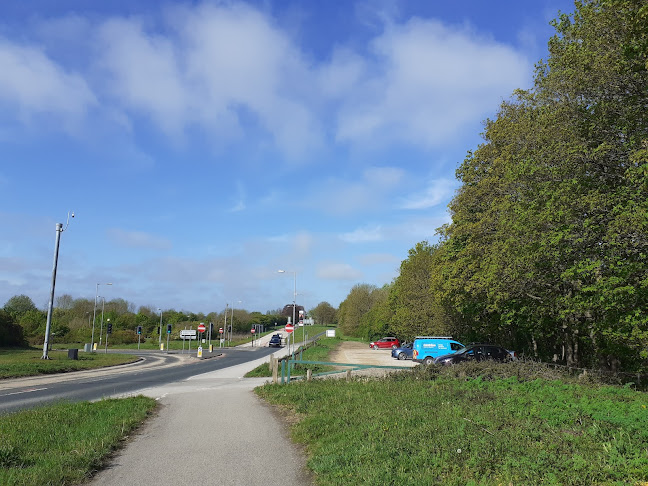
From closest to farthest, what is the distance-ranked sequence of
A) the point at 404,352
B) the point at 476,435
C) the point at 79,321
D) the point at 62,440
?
the point at 476,435 → the point at 62,440 → the point at 404,352 → the point at 79,321

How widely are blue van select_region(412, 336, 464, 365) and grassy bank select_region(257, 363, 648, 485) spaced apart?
879 inches

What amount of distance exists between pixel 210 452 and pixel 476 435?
14.3ft

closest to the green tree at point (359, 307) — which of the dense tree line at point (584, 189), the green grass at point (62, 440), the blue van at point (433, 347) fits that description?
the blue van at point (433, 347)

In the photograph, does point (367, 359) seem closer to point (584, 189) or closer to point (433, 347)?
point (433, 347)

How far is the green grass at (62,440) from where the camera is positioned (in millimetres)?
6645

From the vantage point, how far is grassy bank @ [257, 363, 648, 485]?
5898 millimetres

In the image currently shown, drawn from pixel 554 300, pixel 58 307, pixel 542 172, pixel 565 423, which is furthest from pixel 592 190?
pixel 58 307

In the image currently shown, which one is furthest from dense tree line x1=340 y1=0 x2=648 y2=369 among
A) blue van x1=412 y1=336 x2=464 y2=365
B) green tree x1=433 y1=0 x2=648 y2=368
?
blue van x1=412 y1=336 x2=464 y2=365

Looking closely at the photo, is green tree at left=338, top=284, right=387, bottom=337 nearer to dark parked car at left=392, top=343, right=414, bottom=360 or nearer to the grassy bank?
dark parked car at left=392, top=343, right=414, bottom=360

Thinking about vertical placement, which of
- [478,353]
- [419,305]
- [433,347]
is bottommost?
[478,353]

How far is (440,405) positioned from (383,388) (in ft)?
11.3

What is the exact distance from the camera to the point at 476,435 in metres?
7.52

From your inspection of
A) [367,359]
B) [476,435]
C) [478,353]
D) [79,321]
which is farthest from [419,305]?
[79,321]

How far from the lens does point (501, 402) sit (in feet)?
35.0
